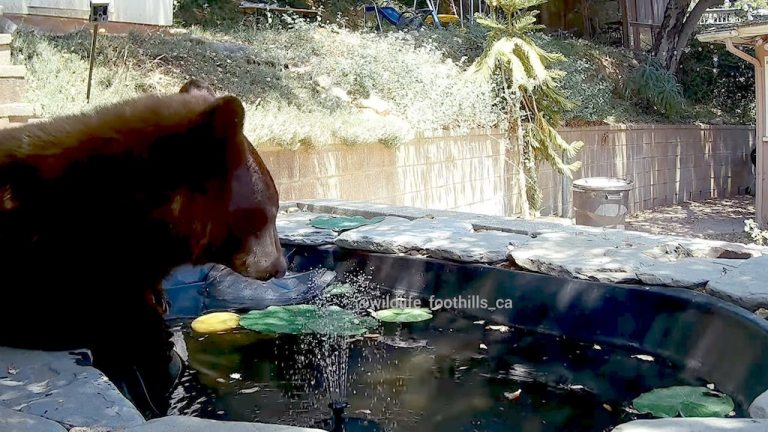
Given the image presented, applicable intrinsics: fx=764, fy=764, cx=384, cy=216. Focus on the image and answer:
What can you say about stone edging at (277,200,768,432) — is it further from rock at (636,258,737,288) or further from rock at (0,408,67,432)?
rock at (0,408,67,432)

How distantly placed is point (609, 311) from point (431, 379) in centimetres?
102

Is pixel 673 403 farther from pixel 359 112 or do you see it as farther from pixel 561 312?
pixel 359 112

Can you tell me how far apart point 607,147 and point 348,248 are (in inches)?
430

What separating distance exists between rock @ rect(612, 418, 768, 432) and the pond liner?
71cm

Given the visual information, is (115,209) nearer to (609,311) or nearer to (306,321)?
(306,321)

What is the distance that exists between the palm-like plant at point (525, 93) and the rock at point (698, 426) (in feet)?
30.4

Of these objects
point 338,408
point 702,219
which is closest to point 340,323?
point 338,408

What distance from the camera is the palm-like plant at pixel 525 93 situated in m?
11.0

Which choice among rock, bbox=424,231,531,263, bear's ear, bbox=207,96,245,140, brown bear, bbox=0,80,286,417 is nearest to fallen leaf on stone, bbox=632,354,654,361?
rock, bbox=424,231,531,263

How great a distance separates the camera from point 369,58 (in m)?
11.7

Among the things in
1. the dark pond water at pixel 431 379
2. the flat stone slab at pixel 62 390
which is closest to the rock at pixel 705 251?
the dark pond water at pixel 431 379

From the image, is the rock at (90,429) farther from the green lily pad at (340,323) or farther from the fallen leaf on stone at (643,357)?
the fallen leaf on stone at (643,357)

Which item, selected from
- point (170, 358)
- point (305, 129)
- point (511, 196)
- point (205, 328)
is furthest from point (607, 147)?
point (170, 358)

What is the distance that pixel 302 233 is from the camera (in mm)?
4945
